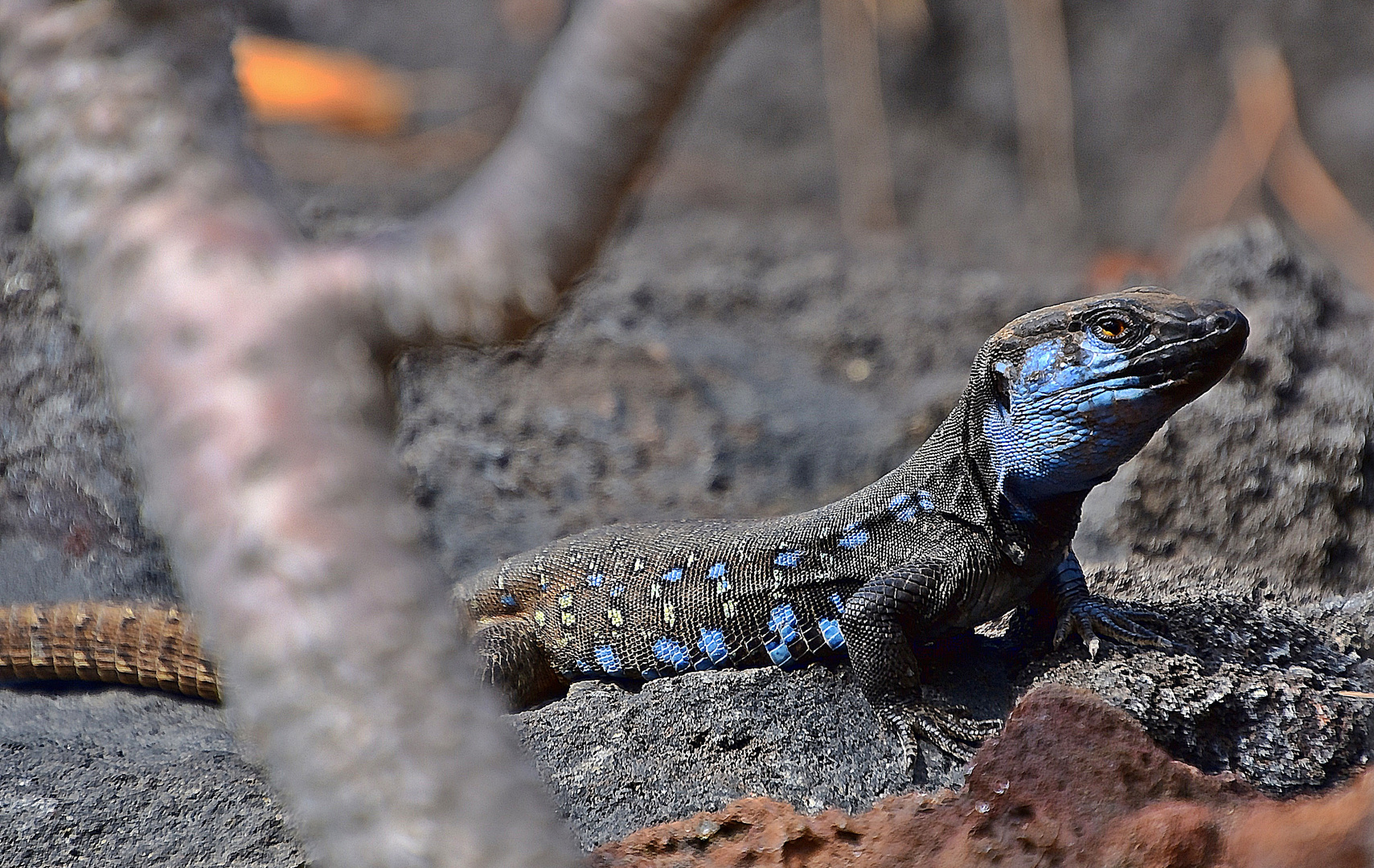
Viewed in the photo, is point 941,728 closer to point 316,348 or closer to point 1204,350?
point 1204,350

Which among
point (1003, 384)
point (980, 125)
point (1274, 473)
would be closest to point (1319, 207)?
point (980, 125)

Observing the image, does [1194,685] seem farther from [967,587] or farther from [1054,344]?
[1054,344]

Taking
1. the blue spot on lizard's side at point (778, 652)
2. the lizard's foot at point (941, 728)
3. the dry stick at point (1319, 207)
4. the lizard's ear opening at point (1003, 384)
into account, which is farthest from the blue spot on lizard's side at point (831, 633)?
the dry stick at point (1319, 207)

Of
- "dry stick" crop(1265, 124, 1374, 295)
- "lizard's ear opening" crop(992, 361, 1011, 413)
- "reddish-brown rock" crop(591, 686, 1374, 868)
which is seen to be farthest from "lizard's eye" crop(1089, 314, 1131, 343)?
"dry stick" crop(1265, 124, 1374, 295)

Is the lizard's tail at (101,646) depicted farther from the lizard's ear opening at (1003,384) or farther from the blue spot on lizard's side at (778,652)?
the lizard's ear opening at (1003,384)

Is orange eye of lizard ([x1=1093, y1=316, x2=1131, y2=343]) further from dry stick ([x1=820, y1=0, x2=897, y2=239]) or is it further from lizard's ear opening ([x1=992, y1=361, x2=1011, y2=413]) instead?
dry stick ([x1=820, y1=0, x2=897, y2=239])

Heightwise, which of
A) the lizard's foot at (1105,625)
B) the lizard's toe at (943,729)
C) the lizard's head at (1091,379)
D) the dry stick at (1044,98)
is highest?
the dry stick at (1044,98)
